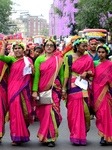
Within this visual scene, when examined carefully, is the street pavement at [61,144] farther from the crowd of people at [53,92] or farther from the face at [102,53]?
the face at [102,53]

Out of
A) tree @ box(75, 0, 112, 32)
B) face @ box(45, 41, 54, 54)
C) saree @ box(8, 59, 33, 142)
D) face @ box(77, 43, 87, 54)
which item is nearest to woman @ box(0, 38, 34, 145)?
saree @ box(8, 59, 33, 142)

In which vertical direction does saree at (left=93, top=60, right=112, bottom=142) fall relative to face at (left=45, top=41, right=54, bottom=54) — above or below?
below

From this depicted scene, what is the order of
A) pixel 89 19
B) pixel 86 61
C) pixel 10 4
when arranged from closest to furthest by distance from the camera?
pixel 86 61 < pixel 89 19 < pixel 10 4

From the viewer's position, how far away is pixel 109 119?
23.3ft

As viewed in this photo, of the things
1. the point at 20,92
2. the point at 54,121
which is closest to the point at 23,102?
the point at 20,92

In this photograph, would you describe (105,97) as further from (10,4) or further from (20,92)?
(10,4)

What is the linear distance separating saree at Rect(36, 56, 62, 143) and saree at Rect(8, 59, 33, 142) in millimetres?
228

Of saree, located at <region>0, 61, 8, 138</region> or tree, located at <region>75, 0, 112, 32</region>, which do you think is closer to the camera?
saree, located at <region>0, 61, 8, 138</region>

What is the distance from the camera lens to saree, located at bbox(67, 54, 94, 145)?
22.9ft

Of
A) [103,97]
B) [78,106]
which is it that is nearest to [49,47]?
[78,106]

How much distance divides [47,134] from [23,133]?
411 millimetres

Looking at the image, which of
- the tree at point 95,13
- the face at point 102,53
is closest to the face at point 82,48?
the face at point 102,53

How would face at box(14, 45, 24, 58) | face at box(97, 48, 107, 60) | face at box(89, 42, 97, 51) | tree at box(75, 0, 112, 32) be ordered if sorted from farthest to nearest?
tree at box(75, 0, 112, 32)
face at box(89, 42, 97, 51)
face at box(97, 48, 107, 60)
face at box(14, 45, 24, 58)

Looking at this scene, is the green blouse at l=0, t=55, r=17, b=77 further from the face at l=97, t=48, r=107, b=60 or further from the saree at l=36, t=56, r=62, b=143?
the face at l=97, t=48, r=107, b=60
